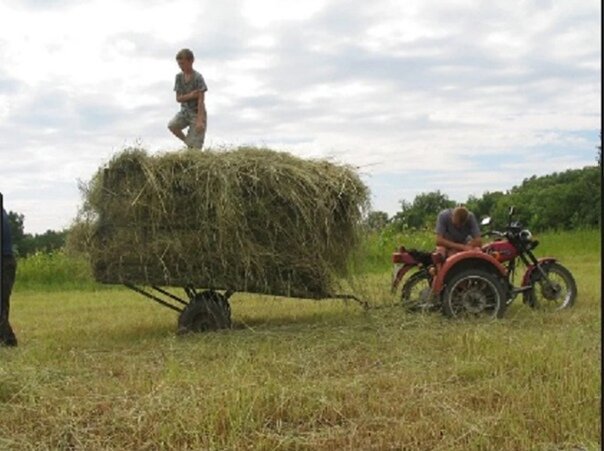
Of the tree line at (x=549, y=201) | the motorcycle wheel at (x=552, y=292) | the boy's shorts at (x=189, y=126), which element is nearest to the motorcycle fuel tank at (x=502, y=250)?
the motorcycle wheel at (x=552, y=292)

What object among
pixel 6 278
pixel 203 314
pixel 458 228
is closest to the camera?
pixel 6 278

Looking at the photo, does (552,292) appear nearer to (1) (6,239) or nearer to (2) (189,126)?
(2) (189,126)

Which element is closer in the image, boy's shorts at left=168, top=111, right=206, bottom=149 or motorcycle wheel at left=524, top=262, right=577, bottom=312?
boy's shorts at left=168, top=111, right=206, bottom=149

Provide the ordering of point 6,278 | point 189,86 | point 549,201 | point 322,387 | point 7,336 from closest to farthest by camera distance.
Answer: point 322,387 < point 7,336 < point 6,278 < point 189,86 < point 549,201

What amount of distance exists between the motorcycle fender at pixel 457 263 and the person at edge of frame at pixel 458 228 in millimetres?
661

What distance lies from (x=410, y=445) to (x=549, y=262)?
229 inches

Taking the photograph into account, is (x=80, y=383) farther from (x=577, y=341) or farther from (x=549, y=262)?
(x=549, y=262)

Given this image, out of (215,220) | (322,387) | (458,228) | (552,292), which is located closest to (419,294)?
(458,228)

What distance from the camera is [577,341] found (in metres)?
6.43

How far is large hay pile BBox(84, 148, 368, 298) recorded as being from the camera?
7859 millimetres

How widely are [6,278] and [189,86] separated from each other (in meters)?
2.68

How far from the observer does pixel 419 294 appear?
9.27 meters

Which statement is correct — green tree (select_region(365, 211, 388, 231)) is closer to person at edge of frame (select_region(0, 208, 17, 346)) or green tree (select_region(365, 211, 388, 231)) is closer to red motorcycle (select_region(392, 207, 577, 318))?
red motorcycle (select_region(392, 207, 577, 318))

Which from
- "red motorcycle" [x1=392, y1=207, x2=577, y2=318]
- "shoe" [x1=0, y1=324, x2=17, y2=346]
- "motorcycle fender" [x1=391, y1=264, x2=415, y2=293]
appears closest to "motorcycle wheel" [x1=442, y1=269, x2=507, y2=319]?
"red motorcycle" [x1=392, y1=207, x2=577, y2=318]
